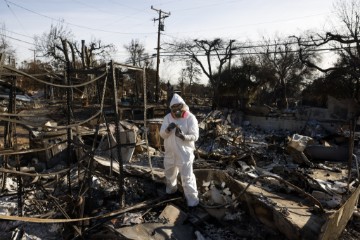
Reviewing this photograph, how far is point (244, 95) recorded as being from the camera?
25781 mm

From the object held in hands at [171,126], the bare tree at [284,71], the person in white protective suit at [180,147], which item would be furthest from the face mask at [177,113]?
the bare tree at [284,71]

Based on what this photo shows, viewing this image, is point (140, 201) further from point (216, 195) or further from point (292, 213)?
point (292, 213)

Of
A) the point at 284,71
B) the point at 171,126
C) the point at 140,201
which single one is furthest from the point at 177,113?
the point at 284,71

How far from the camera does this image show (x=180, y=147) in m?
5.00

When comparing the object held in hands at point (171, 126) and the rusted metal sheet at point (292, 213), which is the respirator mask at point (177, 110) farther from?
the rusted metal sheet at point (292, 213)

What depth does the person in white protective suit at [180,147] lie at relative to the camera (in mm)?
4938

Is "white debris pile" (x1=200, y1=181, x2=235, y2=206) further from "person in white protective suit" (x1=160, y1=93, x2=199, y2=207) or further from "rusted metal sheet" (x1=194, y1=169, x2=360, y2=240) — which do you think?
"person in white protective suit" (x1=160, y1=93, x2=199, y2=207)

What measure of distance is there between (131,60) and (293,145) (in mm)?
34199

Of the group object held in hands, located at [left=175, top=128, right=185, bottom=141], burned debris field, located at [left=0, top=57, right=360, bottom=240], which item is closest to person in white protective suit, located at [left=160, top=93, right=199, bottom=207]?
object held in hands, located at [left=175, top=128, right=185, bottom=141]

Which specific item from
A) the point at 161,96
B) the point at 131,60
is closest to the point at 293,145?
the point at 161,96

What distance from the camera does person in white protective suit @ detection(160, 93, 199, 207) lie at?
494 cm

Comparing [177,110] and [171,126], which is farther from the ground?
[177,110]

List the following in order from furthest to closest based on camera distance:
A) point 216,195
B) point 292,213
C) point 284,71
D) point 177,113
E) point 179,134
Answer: point 284,71, point 177,113, point 216,195, point 179,134, point 292,213

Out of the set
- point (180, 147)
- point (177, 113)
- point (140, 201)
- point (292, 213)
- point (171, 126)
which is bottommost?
point (140, 201)
